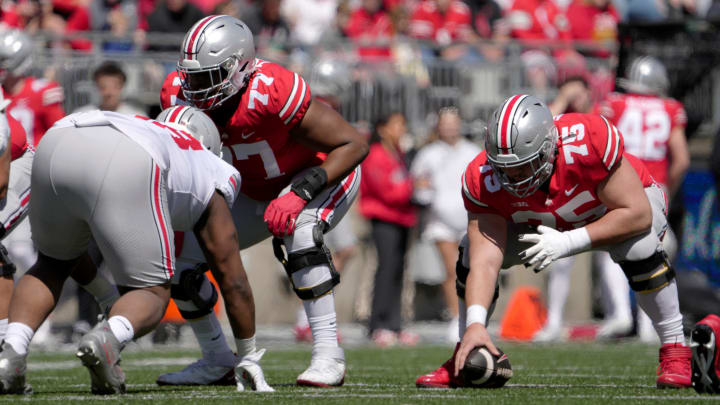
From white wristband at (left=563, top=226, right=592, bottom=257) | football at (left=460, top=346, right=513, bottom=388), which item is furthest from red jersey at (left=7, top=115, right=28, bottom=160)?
white wristband at (left=563, top=226, right=592, bottom=257)

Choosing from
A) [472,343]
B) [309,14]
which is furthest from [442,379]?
[309,14]

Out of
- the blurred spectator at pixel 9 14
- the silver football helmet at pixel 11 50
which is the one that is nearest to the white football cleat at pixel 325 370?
the silver football helmet at pixel 11 50

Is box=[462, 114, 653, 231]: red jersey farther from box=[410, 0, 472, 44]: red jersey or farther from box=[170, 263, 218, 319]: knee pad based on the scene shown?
A: box=[410, 0, 472, 44]: red jersey

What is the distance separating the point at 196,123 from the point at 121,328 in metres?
1.10

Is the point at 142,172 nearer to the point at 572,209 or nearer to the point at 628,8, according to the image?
the point at 572,209

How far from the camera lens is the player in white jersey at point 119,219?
15.2 feet

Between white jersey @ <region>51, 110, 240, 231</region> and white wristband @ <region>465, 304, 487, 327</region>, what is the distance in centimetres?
121

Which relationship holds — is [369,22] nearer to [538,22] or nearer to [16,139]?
[538,22]

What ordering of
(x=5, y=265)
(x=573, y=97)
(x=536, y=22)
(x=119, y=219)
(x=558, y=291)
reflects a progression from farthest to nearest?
(x=536, y=22), (x=573, y=97), (x=558, y=291), (x=5, y=265), (x=119, y=219)

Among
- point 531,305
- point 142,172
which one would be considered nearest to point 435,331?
point 531,305

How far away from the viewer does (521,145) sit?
17.1ft

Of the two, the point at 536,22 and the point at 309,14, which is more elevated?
the point at 309,14

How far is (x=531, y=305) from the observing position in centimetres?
1021

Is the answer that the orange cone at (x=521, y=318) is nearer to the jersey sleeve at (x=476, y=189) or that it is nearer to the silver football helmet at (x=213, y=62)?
the jersey sleeve at (x=476, y=189)
